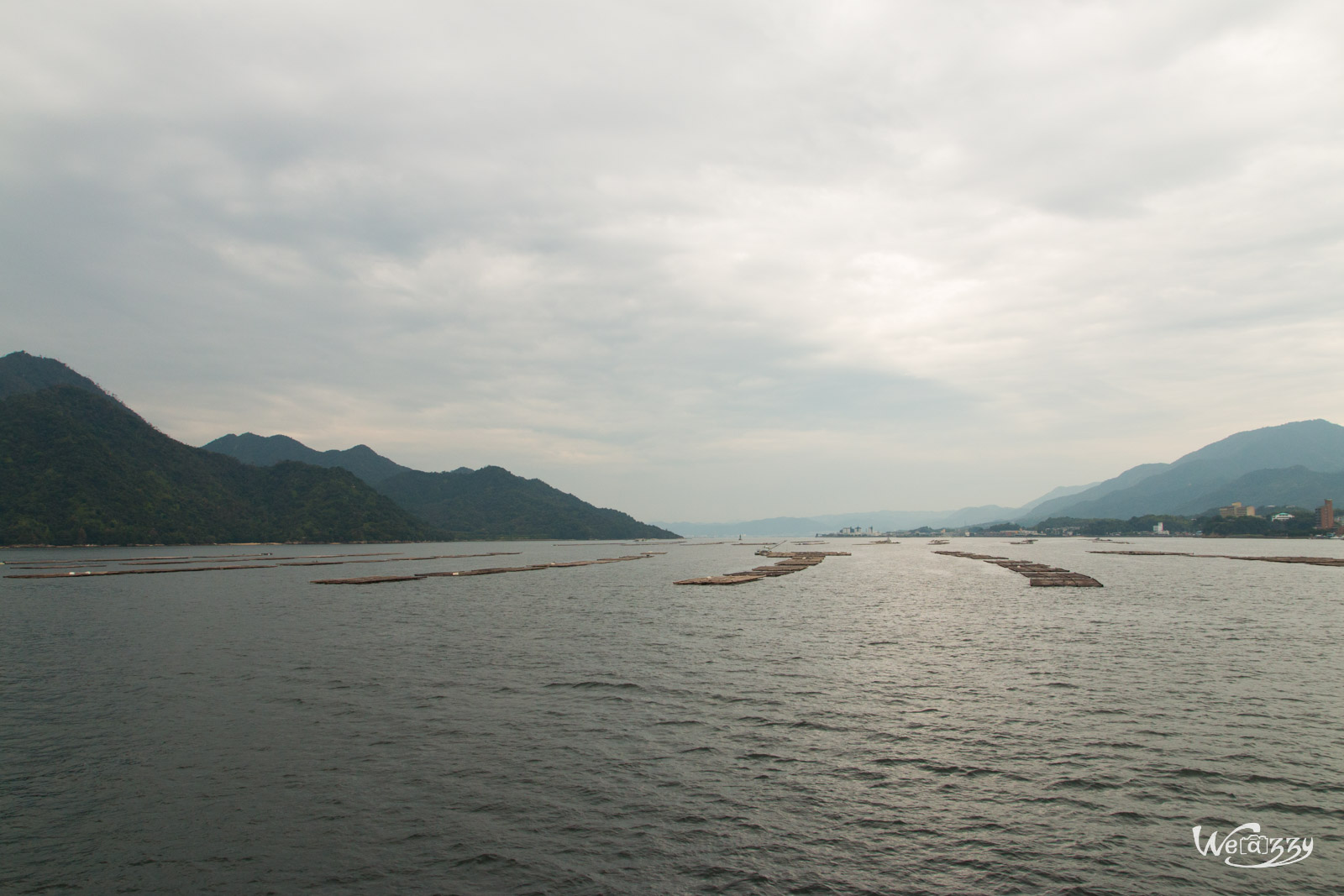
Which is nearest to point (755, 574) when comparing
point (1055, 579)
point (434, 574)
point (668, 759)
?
point (1055, 579)

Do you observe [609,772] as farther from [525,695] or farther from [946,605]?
[946,605]

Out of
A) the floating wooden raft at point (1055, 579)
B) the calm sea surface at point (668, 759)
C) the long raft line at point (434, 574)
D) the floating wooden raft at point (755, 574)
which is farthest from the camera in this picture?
the floating wooden raft at point (755, 574)

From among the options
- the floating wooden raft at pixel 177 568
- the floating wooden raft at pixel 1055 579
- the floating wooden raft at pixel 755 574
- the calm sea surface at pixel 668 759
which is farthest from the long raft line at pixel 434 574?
the floating wooden raft at pixel 1055 579

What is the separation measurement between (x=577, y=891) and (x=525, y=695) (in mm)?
19462

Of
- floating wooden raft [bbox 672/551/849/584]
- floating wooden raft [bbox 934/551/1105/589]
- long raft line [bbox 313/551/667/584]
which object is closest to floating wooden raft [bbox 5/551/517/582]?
long raft line [bbox 313/551/667/584]

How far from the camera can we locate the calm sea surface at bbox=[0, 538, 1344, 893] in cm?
1698

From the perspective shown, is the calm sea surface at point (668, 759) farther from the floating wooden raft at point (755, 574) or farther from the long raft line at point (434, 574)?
the floating wooden raft at point (755, 574)

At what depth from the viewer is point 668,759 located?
81.0 ft

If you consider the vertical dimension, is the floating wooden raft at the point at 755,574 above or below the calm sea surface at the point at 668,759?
below

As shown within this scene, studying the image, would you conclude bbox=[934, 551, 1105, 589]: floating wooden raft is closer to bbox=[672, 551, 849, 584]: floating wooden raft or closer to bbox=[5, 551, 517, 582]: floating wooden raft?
bbox=[672, 551, 849, 584]: floating wooden raft

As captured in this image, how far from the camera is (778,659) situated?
43.4 m

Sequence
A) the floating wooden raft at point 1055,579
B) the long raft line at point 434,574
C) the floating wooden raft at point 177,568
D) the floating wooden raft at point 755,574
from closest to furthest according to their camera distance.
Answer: the floating wooden raft at point 1055,579, the long raft line at point 434,574, the floating wooden raft at point 755,574, the floating wooden raft at point 177,568

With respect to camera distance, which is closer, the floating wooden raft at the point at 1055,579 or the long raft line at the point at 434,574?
the floating wooden raft at the point at 1055,579

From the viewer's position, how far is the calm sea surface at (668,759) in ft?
55.7
